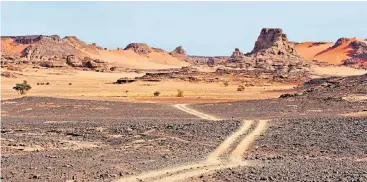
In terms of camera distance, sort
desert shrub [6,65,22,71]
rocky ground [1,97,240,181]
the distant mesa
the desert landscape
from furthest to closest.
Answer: the distant mesa → desert shrub [6,65,22,71] → rocky ground [1,97,240,181] → the desert landscape

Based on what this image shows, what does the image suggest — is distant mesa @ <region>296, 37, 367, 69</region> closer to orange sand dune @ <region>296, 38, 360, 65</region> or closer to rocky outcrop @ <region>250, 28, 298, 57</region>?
orange sand dune @ <region>296, 38, 360, 65</region>

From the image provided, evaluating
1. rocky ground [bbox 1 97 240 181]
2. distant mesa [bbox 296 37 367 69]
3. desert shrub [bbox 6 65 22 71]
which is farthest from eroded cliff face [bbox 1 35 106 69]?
rocky ground [bbox 1 97 240 181]

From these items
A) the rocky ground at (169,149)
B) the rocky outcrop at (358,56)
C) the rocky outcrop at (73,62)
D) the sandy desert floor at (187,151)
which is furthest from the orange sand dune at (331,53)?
the sandy desert floor at (187,151)

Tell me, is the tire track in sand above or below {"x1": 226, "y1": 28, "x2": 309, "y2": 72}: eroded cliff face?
below

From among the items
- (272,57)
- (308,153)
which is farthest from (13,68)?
(308,153)

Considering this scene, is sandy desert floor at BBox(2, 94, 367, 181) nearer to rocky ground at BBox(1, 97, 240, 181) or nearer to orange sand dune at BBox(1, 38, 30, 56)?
rocky ground at BBox(1, 97, 240, 181)

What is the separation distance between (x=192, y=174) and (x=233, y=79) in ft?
231

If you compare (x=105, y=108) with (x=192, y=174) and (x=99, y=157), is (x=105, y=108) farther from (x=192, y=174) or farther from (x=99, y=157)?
(x=192, y=174)

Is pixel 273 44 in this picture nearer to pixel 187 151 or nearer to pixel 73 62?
pixel 73 62

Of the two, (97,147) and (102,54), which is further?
(102,54)

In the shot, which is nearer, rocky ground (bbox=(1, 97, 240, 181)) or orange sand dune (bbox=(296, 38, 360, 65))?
rocky ground (bbox=(1, 97, 240, 181))

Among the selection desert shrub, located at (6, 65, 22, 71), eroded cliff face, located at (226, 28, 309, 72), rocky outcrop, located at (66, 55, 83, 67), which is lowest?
desert shrub, located at (6, 65, 22, 71)

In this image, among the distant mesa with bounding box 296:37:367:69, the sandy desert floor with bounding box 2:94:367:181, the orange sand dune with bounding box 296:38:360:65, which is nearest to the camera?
the sandy desert floor with bounding box 2:94:367:181

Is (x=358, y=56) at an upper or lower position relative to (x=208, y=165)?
upper
